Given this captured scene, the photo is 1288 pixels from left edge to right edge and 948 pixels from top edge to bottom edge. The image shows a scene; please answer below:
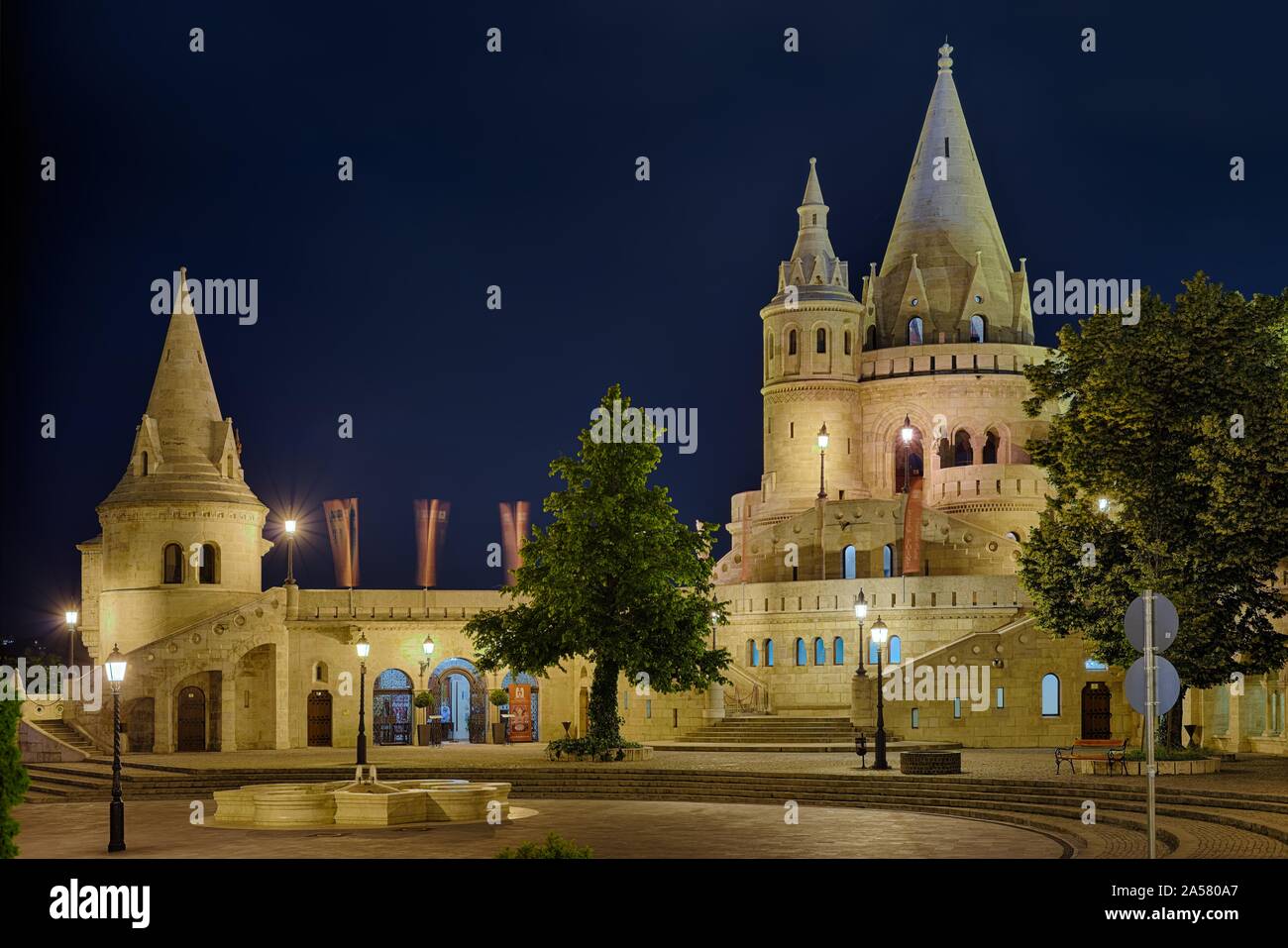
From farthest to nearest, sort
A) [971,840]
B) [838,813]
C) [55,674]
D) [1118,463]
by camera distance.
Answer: [55,674] < [1118,463] < [838,813] < [971,840]

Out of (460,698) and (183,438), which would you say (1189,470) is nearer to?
(460,698)

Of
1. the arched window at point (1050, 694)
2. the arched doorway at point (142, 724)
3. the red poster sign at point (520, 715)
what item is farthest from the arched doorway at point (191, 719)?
the arched window at point (1050, 694)

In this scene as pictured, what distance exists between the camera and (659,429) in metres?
45.7

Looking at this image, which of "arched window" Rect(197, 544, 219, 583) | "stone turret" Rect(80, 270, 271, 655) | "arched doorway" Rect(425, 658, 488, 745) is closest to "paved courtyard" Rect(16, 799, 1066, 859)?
"stone turret" Rect(80, 270, 271, 655)

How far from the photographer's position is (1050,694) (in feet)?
160

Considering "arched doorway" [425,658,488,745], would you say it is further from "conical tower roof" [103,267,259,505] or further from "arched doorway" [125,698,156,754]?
"arched doorway" [125,698,156,754]

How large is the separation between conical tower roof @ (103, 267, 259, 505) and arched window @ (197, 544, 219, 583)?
167cm

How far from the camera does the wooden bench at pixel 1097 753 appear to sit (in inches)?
1435

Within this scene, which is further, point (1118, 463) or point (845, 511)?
point (845, 511)

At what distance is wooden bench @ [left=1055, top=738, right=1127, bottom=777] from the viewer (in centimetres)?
3644
